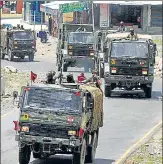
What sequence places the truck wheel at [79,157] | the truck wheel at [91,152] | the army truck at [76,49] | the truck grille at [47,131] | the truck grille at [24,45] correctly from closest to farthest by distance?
the truck grille at [47,131] < the truck wheel at [79,157] < the truck wheel at [91,152] < the army truck at [76,49] < the truck grille at [24,45]

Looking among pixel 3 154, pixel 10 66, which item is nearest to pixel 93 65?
pixel 10 66

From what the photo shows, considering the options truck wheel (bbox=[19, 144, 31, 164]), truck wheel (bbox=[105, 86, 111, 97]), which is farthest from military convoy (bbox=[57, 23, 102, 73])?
truck wheel (bbox=[19, 144, 31, 164])

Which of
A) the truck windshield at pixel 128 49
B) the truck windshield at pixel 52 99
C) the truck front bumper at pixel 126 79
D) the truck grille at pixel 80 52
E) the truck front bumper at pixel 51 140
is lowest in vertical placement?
the truck front bumper at pixel 126 79

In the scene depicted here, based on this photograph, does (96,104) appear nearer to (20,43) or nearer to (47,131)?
(47,131)

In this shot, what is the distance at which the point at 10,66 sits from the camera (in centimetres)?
4488

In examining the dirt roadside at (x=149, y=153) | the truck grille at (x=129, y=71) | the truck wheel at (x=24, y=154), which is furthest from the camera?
the truck grille at (x=129, y=71)

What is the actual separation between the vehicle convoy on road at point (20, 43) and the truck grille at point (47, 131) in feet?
92.2

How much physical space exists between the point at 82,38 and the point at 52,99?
24004 mm

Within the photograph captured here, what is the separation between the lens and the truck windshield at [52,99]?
19.8 metres

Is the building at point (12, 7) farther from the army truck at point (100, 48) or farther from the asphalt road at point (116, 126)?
the army truck at point (100, 48)

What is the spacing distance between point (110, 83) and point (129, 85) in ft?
2.91

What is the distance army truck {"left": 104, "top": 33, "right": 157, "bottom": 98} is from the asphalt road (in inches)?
32.5

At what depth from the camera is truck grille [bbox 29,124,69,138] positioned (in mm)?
19531

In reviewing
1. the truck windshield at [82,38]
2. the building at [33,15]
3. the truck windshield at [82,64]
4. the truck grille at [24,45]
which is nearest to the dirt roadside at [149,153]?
the truck windshield at [82,64]
